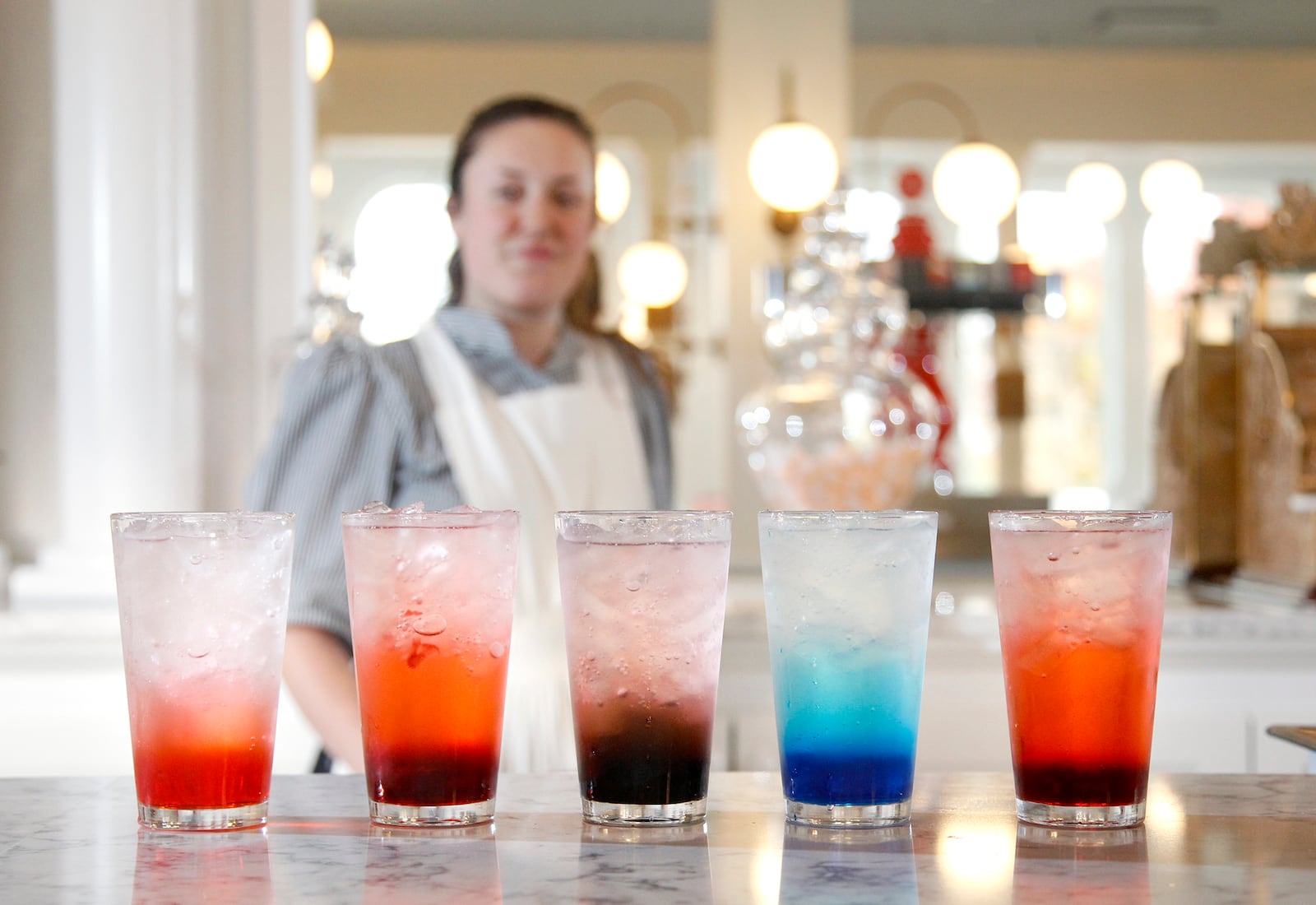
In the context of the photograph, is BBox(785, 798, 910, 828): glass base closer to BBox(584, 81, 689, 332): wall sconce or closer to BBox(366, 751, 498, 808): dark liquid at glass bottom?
BBox(366, 751, 498, 808): dark liquid at glass bottom

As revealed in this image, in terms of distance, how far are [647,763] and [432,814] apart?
0.10 meters

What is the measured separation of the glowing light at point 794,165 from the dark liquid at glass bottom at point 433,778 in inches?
195

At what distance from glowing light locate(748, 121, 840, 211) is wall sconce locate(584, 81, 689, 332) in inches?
25.2

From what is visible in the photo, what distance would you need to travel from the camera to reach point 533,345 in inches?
79.7

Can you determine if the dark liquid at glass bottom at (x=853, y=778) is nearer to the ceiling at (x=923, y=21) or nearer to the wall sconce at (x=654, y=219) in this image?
the wall sconce at (x=654, y=219)

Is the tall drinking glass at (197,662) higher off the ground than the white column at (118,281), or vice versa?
the white column at (118,281)

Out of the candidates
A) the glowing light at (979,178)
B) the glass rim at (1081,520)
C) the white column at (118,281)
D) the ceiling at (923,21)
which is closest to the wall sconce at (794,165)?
the glowing light at (979,178)

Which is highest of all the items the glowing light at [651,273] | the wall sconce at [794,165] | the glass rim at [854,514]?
the wall sconce at [794,165]

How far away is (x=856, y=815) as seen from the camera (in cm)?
64

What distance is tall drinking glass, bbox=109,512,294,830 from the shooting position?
2.13ft

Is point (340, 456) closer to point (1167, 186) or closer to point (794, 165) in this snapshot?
point (794, 165)

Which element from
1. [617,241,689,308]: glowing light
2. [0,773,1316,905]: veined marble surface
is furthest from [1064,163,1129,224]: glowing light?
[0,773,1316,905]: veined marble surface

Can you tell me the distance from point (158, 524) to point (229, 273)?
1904mm

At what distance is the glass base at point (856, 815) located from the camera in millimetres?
642
